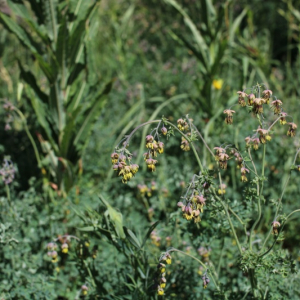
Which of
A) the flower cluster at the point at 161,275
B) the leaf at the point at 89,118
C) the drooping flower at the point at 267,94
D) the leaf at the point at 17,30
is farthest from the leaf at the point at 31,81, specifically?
the drooping flower at the point at 267,94

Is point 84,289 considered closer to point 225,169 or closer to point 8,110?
point 225,169

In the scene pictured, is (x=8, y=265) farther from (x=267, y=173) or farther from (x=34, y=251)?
(x=267, y=173)

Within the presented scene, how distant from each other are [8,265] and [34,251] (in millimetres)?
315

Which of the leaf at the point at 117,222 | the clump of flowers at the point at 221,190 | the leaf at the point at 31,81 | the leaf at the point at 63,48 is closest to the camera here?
the clump of flowers at the point at 221,190

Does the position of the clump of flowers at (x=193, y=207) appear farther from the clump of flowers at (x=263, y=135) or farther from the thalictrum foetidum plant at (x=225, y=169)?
the clump of flowers at (x=263, y=135)

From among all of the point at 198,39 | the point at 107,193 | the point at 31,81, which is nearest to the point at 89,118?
the point at 31,81

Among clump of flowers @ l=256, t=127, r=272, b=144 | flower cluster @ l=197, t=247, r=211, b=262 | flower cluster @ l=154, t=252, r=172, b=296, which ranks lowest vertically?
flower cluster @ l=197, t=247, r=211, b=262

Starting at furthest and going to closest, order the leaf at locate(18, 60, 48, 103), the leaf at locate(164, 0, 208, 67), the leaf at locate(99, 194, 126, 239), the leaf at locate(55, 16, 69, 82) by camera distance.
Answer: the leaf at locate(164, 0, 208, 67), the leaf at locate(18, 60, 48, 103), the leaf at locate(55, 16, 69, 82), the leaf at locate(99, 194, 126, 239)

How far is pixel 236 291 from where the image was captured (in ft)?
6.10

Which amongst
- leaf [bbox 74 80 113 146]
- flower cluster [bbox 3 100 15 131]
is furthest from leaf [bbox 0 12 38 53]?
leaf [bbox 74 80 113 146]

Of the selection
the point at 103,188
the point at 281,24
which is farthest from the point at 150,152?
the point at 281,24

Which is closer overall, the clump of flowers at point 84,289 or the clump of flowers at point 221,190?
the clump of flowers at point 221,190

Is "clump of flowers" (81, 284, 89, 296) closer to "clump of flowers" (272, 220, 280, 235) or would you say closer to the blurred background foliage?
the blurred background foliage

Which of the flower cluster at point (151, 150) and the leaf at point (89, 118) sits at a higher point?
the flower cluster at point (151, 150)
